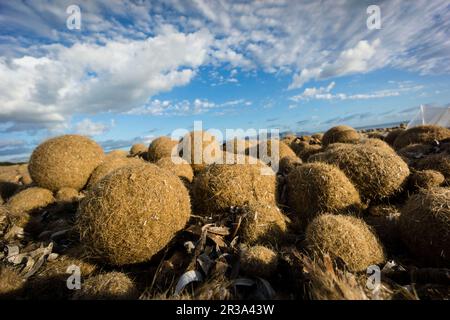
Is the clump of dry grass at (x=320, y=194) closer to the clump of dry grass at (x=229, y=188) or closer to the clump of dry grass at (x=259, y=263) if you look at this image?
the clump of dry grass at (x=229, y=188)

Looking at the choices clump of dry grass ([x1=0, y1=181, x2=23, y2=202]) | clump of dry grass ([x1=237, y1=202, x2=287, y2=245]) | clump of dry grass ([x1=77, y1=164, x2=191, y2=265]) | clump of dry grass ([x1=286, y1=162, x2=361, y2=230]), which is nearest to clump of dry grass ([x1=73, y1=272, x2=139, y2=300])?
clump of dry grass ([x1=77, y1=164, x2=191, y2=265])

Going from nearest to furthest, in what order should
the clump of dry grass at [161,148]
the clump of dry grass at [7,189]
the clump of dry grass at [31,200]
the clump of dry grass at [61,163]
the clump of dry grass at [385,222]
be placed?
the clump of dry grass at [385,222] → the clump of dry grass at [31,200] → the clump of dry grass at [61,163] → the clump of dry grass at [7,189] → the clump of dry grass at [161,148]

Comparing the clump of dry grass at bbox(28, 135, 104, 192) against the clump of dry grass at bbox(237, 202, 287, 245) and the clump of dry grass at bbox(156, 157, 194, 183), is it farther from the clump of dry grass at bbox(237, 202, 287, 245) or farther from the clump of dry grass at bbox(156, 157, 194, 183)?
the clump of dry grass at bbox(237, 202, 287, 245)

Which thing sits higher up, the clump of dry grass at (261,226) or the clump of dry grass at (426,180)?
the clump of dry grass at (426,180)

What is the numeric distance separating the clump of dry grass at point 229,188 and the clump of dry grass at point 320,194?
583 mm

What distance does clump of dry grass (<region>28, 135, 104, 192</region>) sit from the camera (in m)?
8.55

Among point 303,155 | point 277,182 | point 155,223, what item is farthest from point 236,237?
point 303,155

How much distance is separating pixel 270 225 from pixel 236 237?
600 mm

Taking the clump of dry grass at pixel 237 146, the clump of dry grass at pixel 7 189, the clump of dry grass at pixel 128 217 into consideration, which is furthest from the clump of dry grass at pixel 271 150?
the clump of dry grass at pixel 7 189

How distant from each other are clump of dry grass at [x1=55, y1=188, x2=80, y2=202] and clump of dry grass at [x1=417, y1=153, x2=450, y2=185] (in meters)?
9.38

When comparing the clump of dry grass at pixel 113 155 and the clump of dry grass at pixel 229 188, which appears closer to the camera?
Result: the clump of dry grass at pixel 229 188

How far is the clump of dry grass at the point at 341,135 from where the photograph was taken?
1264cm
